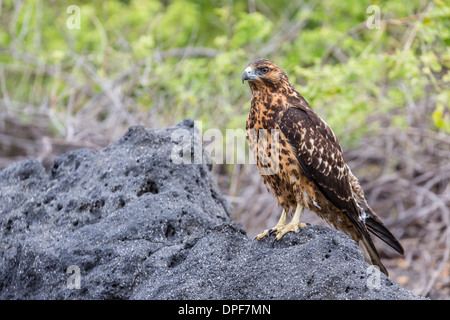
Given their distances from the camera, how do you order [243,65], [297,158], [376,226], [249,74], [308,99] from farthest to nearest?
[243,65]
[308,99]
[376,226]
[249,74]
[297,158]

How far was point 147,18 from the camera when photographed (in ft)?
39.6

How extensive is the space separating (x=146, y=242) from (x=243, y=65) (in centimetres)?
504

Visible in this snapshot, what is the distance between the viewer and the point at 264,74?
168 inches

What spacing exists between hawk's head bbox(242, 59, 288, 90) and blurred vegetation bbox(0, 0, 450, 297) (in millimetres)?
2584

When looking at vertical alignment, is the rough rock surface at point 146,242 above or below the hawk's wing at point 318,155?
below

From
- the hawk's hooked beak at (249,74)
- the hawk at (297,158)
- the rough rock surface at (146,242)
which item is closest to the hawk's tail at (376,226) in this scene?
the hawk at (297,158)

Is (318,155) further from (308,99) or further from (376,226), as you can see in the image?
(308,99)

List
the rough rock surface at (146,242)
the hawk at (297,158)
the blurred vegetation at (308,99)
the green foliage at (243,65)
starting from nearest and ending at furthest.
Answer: the rough rock surface at (146,242), the hawk at (297,158), the green foliage at (243,65), the blurred vegetation at (308,99)

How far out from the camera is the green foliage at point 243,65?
286 inches

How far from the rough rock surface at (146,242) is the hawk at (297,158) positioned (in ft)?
1.53

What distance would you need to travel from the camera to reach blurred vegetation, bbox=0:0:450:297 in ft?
24.3

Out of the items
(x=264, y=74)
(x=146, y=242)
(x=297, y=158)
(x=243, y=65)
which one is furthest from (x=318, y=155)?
(x=243, y=65)

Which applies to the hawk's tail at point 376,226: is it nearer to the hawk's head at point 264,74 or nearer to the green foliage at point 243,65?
the hawk's head at point 264,74
